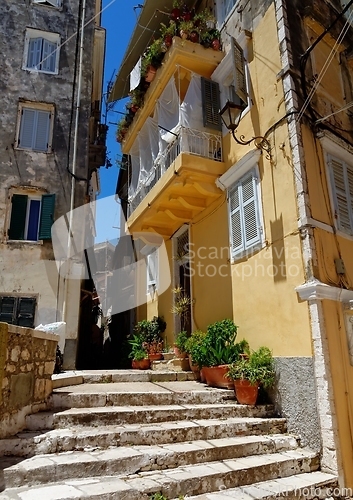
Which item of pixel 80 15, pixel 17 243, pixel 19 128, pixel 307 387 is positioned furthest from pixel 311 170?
pixel 80 15

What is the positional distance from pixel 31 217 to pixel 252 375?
890 cm

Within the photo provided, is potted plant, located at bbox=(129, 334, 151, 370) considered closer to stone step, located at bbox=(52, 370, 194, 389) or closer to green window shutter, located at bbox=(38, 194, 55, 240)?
stone step, located at bbox=(52, 370, 194, 389)

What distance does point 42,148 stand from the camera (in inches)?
521

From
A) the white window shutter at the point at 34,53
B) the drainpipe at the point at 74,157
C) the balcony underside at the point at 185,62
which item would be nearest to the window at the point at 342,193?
the balcony underside at the point at 185,62

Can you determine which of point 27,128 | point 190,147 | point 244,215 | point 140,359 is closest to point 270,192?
point 244,215

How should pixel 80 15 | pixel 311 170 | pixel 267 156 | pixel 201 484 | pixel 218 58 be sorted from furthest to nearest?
pixel 80 15
pixel 218 58
pixel 267 156
pixel 311 170
pixel 201 484

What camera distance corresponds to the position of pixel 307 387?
6.07 metres

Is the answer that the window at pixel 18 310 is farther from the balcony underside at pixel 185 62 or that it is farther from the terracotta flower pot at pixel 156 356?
the balcony underside at pixel 185 62

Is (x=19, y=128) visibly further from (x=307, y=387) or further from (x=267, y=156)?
(x=307, y=387)

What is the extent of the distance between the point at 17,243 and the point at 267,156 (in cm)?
812

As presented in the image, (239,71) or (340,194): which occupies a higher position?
(239,71)

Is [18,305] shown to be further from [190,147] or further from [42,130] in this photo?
[190,147]

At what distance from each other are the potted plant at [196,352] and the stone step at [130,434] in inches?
75.7

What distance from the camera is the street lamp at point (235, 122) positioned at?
713cm
